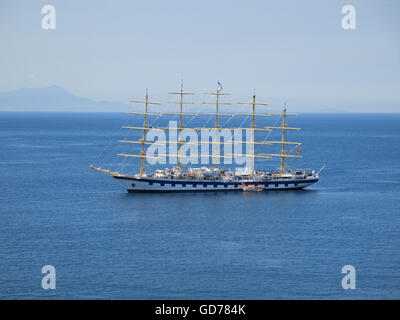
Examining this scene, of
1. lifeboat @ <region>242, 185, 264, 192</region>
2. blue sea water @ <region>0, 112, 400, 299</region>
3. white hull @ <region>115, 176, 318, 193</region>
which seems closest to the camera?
blue sea water @ <region>0, 112, 400, 299</region>

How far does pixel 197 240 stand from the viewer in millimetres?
72375

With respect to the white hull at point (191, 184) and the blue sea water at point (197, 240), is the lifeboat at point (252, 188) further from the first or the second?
the blue sea water at point (197, 240)

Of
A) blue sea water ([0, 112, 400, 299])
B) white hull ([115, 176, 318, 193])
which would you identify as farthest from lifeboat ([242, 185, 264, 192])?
blue sea water ([0, 112, 400, 299])

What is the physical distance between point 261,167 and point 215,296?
77142 mm

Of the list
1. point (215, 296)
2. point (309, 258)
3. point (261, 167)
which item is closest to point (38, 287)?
point (215, 296)

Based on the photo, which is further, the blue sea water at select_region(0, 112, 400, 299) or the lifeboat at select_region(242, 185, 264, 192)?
the lifeboat at select_region(242, 185, 264, 192)

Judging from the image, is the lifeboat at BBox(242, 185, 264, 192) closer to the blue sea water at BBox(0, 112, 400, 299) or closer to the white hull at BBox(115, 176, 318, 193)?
the white hull at BBox(115, 176, 318, 193)

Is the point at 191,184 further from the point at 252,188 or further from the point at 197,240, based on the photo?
the point at 197,240

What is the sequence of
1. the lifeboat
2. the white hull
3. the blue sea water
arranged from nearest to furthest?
1. the blue sea water
2. the white hull
3. the lifeboat

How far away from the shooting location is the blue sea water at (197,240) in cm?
5794

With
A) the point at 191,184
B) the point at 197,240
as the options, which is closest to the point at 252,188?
the point at 191,184

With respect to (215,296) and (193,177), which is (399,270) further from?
(193,177)

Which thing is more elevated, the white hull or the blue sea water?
the white hull

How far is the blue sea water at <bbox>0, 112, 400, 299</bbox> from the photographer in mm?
57938
